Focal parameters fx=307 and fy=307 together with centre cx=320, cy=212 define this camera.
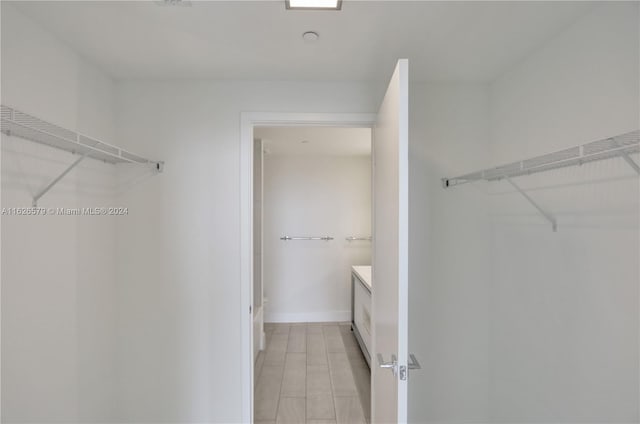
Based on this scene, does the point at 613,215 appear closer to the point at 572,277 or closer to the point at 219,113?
the point at 572,277

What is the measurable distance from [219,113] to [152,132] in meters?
0.43

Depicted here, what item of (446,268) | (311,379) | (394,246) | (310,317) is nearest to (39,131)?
(394,246)

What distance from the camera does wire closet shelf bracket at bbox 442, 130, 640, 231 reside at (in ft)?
3.10

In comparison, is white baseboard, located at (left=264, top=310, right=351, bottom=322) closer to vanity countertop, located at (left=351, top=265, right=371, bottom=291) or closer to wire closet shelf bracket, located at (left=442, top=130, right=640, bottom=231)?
vanity countertop, located at (left=351, top=265, right=371, bottom=291)

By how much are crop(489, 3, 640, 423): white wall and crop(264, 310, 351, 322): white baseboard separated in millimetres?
2583

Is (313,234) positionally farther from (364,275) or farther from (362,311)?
(362,311)

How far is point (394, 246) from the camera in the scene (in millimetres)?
1183

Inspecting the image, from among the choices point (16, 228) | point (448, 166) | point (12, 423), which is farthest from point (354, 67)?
point (12, 423)

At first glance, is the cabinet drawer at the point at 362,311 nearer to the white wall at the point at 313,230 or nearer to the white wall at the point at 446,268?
the white wall at the point at 313,230

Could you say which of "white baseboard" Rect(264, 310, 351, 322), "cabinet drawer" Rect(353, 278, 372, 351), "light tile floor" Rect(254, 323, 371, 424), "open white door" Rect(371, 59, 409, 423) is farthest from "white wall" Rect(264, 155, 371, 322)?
"open white door" Rect(371, 59, 409, 423)

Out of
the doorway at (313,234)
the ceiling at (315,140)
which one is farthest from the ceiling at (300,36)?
the doorway at (313,234)

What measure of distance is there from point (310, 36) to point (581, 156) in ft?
3.84

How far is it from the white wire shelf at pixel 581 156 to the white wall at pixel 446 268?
20cm

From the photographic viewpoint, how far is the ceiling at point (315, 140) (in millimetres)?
3111
